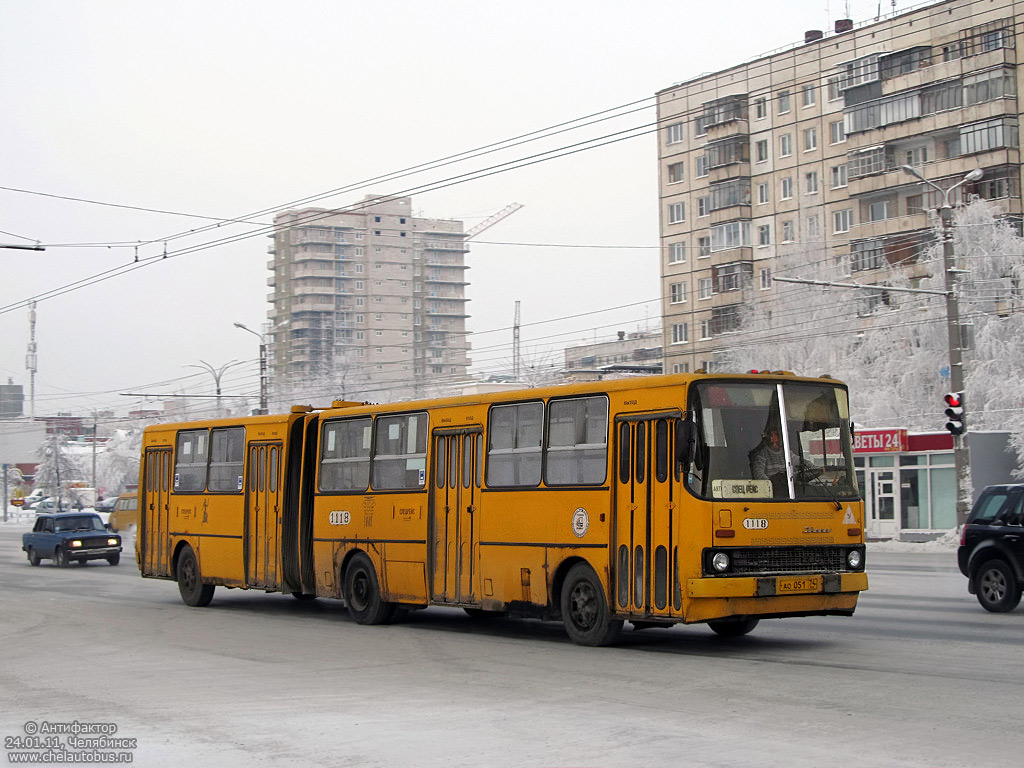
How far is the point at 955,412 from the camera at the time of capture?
1303 inches

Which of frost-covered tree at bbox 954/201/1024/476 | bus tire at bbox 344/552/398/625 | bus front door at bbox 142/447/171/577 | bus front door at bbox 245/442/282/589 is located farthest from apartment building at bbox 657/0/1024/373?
bus tire at bbox 344/552/398/625

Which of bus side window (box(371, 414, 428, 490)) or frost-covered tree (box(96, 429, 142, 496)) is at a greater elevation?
frost-covered tree (box(96, 429, 142, 496))

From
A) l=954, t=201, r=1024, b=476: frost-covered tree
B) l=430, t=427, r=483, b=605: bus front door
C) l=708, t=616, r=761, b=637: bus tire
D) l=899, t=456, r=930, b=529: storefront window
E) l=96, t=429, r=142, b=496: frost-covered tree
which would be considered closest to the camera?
l=708, t=616, r=761, b=637: bus tire

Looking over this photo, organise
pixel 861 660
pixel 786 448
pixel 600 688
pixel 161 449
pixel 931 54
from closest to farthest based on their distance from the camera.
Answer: pixel 600 688, pixel 861 660, pixel 786 448, pixel 161 449, pixel 931 54

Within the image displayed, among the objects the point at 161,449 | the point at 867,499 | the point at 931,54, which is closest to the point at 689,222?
the point at 931,54

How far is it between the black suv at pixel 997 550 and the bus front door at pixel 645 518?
663cm

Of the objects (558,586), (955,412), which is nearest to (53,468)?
(955,412)

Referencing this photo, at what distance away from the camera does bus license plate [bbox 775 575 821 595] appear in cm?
1341

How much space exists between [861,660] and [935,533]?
3381 cm

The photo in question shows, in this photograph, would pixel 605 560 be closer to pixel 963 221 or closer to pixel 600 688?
pixel 600 688

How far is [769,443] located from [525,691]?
4.18 m

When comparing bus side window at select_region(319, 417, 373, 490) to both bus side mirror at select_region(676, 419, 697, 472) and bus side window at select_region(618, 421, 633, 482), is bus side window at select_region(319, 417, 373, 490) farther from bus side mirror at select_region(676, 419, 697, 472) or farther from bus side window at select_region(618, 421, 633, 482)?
bus side mirror at select_region(676, 419, 697, 472)

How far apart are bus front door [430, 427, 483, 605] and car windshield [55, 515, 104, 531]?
75.8ft

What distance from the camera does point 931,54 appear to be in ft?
236
